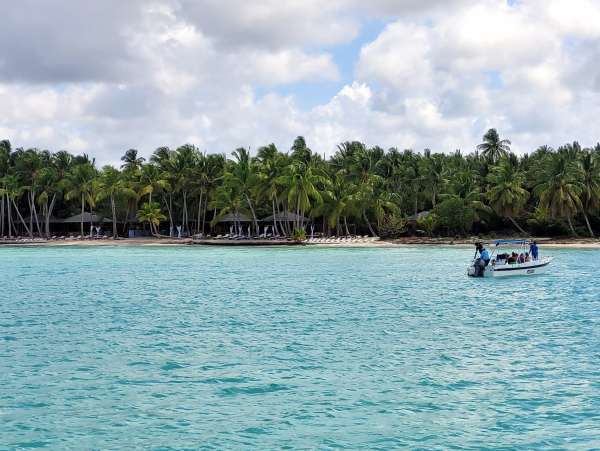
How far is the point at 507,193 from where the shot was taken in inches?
2559

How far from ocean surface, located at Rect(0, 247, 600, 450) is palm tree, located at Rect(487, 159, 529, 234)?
36.5 meters

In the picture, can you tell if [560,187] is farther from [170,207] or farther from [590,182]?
[170,207]

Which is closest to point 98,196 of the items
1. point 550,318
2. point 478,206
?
point 478,206

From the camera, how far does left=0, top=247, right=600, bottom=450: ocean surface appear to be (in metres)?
9.96

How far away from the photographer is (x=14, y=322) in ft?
67.6

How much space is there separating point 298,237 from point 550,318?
50334 millimetres

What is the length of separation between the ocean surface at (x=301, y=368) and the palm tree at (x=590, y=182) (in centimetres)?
3734

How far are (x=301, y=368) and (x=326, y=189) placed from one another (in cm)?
5915

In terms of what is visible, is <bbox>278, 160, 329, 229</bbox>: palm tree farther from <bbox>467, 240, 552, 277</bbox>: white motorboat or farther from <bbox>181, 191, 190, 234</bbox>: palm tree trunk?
<bbox>467, 240, 552, 277</bbox>: white motorboat

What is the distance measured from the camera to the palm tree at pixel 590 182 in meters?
63.4

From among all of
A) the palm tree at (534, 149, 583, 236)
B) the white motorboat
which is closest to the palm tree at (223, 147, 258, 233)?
the palm tree at (534, 149, 583, 236)

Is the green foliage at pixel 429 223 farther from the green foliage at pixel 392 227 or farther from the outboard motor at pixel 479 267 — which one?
the outboard motor at pixel 479 267

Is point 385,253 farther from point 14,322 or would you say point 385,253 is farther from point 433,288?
point 14,322

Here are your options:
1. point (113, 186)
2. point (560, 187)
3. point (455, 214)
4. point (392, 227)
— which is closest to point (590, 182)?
point (560, 187)
